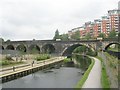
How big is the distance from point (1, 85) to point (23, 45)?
241ft

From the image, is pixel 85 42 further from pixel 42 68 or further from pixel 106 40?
pixel 42 68

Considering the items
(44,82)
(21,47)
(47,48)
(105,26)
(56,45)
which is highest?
(105,26)

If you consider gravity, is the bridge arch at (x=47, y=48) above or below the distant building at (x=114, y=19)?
below

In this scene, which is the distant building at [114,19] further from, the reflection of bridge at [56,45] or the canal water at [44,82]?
the canal water at [44,82]

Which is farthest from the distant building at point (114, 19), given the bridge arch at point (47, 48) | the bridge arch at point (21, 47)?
the bridge arch at point (21, 47)

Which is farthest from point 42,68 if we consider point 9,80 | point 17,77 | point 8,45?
point 8,45

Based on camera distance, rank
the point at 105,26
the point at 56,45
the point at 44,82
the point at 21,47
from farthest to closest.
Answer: the point at 105,26, the point at 21,47, the point at 56,45, the point at 44,82

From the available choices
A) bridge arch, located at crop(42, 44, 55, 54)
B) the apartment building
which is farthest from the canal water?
the apartment building

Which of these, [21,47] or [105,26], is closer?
[21,47]

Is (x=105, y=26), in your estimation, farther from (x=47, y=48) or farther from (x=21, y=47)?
(x=21, y=47)

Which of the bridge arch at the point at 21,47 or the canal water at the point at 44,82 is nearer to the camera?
the canal water at the point at 44,82

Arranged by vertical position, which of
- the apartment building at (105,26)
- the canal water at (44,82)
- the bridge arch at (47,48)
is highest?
the apartment building at (105,26)

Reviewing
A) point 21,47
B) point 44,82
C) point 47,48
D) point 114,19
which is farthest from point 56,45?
point 114,19

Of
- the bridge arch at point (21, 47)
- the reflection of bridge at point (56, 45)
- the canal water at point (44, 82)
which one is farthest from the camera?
the bridge arch at point (21, 47)
